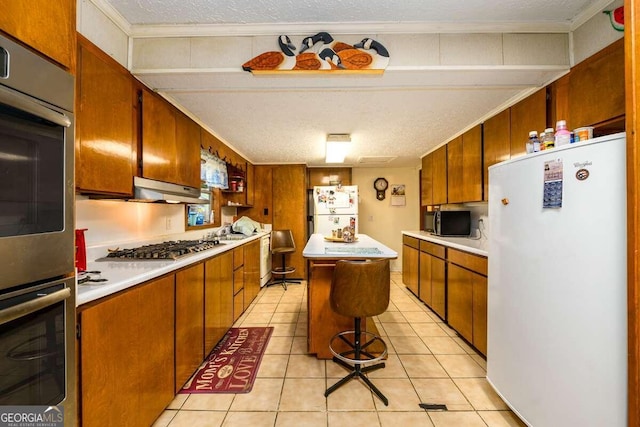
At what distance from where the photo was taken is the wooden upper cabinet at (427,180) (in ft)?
12.8

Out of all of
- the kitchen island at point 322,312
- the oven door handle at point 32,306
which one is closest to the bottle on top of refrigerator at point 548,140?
the kitchen island at point 322,312

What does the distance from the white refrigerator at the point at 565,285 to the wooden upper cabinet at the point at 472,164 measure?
3.92 ft

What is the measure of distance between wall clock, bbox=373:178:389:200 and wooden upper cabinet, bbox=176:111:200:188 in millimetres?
3747

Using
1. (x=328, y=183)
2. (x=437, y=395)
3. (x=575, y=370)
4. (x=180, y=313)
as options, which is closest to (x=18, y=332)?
(x=180, y=313)

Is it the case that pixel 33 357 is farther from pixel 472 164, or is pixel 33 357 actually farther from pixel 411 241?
pixel 411 241

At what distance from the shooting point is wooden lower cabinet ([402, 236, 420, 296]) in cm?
366

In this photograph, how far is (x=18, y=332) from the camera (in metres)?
0.74

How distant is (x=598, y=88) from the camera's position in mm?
1503

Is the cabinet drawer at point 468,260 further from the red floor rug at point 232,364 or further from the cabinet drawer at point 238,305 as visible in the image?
the cabinet drawer at point 238,305

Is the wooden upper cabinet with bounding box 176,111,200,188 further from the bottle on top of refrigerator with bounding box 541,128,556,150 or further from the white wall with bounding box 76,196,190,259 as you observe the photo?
the bottle on top of refrigerator with bounding box 541,128,556,150

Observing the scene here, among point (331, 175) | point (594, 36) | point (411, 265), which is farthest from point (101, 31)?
point (331, 175)

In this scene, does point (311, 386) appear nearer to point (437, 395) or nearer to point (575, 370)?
point (437, 395)

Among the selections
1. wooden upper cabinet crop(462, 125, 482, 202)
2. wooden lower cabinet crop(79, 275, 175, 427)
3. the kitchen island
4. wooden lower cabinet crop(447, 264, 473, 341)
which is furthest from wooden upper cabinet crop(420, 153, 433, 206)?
wooden lower cabinet crop(79, 275, 175, 427)

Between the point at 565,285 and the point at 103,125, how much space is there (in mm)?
2468
